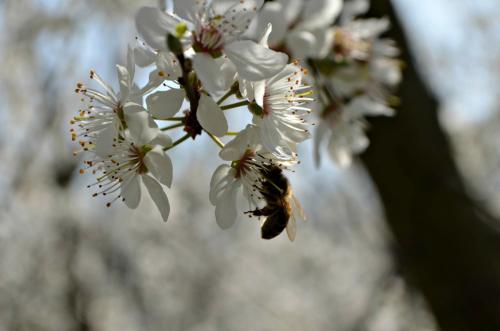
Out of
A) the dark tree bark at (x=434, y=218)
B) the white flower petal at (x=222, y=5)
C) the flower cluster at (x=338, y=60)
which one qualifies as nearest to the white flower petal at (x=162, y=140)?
the white flower petal at (x=222, y=5)

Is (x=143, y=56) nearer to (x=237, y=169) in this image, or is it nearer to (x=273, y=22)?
(x=237, y=169)

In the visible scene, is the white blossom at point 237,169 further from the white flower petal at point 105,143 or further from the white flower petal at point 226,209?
the white flower petal at point 105,143

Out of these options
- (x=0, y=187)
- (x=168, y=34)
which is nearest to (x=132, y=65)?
(x=168, y=34)

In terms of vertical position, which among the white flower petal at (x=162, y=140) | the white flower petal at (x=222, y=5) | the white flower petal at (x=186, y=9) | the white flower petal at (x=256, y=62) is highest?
the white flower petal at (x=186, y=9)

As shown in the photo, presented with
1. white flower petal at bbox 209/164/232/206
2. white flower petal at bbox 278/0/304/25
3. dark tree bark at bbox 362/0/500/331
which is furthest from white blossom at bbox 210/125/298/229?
dark tree bark at bbox 362/0/500/331

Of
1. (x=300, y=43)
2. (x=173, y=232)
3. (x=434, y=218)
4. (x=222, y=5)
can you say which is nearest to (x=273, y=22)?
(x=300, y=43)

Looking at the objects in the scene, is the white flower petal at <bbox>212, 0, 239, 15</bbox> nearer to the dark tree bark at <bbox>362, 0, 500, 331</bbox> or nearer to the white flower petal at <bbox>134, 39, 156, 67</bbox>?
the white flower petal at <bbox>134, 39, 156, 67</bbox>
